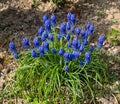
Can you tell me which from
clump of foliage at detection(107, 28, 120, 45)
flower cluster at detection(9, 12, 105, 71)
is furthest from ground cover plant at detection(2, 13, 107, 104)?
clump of foliage at detection(107, 28, 120, 45)

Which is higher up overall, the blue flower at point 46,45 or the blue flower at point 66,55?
the blue flower at point 46,45

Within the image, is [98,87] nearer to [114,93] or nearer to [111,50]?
[114,93]

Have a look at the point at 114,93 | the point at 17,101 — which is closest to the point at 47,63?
the point at 17,101

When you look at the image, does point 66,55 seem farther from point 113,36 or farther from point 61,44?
point 113,36

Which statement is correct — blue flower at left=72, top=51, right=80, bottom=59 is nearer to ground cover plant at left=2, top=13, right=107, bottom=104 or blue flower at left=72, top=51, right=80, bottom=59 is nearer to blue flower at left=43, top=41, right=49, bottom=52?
ground cover plant at left=2, top=13, right=107, bottom=104

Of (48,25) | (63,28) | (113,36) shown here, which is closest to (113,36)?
(113,36)

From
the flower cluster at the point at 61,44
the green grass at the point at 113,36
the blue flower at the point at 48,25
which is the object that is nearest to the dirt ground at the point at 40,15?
the green grass at the point at 113,36

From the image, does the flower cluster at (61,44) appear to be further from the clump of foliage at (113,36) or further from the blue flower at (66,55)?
the clump of foliage at (113,36)
